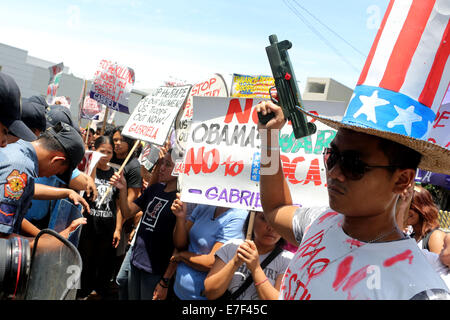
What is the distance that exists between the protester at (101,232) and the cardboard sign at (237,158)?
2.11 meters

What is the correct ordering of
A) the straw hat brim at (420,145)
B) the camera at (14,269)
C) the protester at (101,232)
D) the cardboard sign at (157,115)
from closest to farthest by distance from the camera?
the camera at (14,269)
the straw hat brim at (420,145)
the cardboard sign at (157,115)
the protester at (101,232)

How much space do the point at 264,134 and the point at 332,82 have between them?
34641mm

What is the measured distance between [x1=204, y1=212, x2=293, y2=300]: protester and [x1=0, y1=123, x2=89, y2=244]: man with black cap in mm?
1249

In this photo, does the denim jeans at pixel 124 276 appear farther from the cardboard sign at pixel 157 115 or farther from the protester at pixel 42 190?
the cardboard sign at pixel 157 115

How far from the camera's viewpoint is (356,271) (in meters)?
1.33

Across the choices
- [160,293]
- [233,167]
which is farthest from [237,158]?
[160,293]

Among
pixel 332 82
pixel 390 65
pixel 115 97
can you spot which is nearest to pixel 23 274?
pixel 390 65

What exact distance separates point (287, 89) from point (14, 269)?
125cm

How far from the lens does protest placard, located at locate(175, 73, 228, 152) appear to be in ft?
14.1

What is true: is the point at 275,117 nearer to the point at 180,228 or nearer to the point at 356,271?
the point at 356,271

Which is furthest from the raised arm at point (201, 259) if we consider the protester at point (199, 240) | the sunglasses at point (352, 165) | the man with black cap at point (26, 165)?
the sunglasses at point (352, 165)

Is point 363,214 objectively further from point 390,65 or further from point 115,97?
point 115,97

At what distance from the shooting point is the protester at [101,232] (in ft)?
15.7

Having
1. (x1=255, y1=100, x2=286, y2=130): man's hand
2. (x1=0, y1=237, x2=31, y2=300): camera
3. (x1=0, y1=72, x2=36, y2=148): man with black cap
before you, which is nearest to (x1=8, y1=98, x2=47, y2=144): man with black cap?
(x1=0, y1=72, x2=36, y2=148): man with black cap
